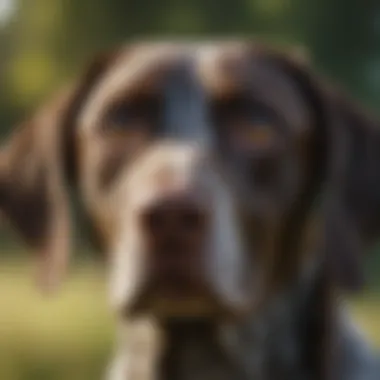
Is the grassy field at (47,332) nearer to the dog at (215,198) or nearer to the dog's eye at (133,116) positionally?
the dog at (215,198)

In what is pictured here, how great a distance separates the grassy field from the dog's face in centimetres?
154

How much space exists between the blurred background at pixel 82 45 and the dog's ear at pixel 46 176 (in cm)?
164

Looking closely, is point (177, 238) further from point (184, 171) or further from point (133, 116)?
point (133, 116)

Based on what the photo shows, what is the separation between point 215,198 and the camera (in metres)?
2.27

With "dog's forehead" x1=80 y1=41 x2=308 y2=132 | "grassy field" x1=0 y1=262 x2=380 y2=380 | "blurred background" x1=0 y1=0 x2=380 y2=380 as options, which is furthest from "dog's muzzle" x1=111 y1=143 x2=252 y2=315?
"blurred background" x1=0 y1=0 x2=380 y2=380

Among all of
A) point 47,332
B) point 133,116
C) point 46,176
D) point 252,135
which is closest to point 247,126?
point 252,135

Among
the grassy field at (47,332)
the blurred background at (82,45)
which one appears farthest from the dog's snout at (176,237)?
the blurred background at (82,45)

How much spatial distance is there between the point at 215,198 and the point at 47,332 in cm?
241

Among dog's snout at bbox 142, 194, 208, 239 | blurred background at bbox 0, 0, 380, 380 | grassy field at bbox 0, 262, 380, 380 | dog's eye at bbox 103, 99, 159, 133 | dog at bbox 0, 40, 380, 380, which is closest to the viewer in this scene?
dog's snout at bbox 142, 194, 208, 239

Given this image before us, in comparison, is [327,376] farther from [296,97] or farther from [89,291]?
[89,291]

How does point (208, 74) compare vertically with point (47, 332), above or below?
below

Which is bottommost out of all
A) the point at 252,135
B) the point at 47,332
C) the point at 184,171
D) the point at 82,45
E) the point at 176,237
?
the point at 176,237

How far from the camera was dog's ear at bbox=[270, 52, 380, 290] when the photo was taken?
2508mm

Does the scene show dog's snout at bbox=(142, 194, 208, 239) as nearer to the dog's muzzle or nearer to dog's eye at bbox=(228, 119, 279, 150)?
the dog's muzzle
